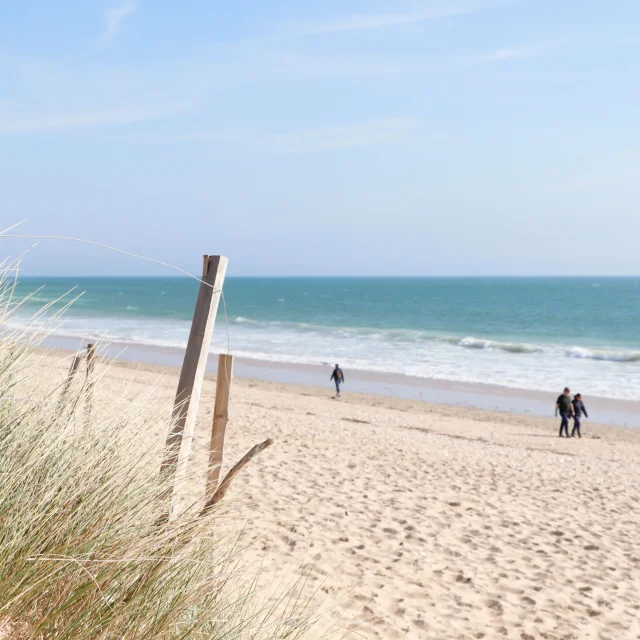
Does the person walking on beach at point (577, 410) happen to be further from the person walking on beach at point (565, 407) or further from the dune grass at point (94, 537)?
the dune grass at point (94, 537)

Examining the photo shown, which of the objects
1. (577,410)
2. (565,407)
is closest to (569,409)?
(565,407)

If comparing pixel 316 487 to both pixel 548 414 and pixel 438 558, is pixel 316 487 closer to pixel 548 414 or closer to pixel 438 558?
pixel 438 558

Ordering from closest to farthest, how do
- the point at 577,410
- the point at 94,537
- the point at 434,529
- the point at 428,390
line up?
1. the point at 94,537
2. the point at 434,529
3. the point at 577,410
4. the point at 428,390

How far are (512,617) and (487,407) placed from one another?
1668cm

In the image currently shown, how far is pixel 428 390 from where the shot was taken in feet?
80.2

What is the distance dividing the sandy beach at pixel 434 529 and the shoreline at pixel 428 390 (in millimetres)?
7251

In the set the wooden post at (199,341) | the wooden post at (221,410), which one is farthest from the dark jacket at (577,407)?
the wooden post at (199,341)

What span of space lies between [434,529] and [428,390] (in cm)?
1741

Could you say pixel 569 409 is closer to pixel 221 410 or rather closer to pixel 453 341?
pixel 221 410

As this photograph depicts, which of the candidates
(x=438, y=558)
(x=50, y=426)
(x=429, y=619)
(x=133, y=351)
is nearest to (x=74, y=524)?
(x=50, y=426)

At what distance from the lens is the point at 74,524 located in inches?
96.3

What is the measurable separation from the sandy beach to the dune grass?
28 cm

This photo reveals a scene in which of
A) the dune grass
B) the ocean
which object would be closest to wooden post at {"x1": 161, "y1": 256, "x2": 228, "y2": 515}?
the dune grass

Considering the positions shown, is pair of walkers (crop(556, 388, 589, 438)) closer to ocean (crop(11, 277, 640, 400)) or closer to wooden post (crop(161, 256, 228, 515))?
ocean (crop(11, 277, 640, 400))
